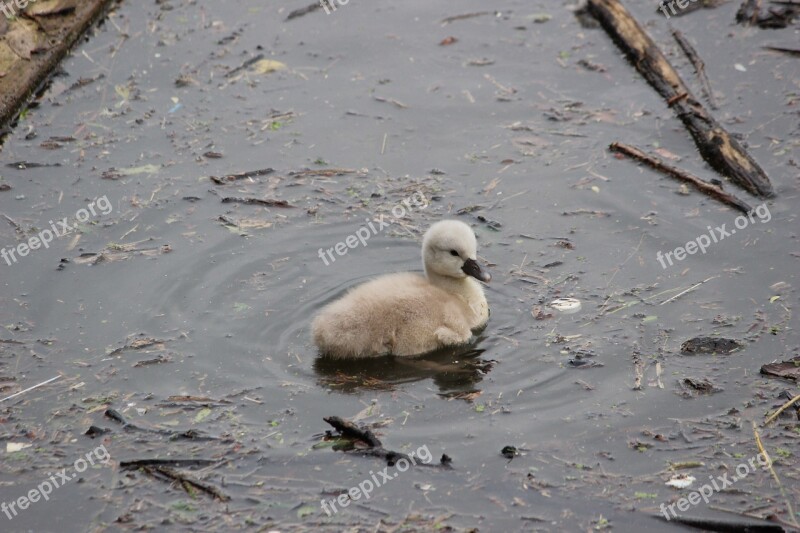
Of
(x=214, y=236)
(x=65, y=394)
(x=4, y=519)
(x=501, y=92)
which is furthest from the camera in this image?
(x=501, y=92)

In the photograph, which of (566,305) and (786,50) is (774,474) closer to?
(566,305)

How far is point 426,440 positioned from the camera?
5.28 metres

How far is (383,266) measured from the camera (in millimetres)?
7008

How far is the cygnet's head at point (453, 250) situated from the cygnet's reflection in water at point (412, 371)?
47 centimetres

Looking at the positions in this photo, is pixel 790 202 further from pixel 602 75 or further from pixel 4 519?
pixel 4 519

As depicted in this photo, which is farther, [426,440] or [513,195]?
[513,195]

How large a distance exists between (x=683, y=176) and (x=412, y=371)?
2831 millimetres

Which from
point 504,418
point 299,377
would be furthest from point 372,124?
point 504,418

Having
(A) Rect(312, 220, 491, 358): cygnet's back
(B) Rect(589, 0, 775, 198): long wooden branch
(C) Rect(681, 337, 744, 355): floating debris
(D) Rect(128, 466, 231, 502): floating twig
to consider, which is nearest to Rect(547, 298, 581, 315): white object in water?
(A) Rect(312, 220, 491, 358): cygnet's back

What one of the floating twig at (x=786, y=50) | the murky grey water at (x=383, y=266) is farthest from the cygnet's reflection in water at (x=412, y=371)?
the floating twig at (x=786, y=50)

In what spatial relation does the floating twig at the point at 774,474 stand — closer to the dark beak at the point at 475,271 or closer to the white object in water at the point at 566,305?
Result: the white object in water at the point at 566,305

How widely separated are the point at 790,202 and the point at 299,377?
369 cm

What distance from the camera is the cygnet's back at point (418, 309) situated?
19.7ft

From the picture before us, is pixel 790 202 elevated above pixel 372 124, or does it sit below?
below
